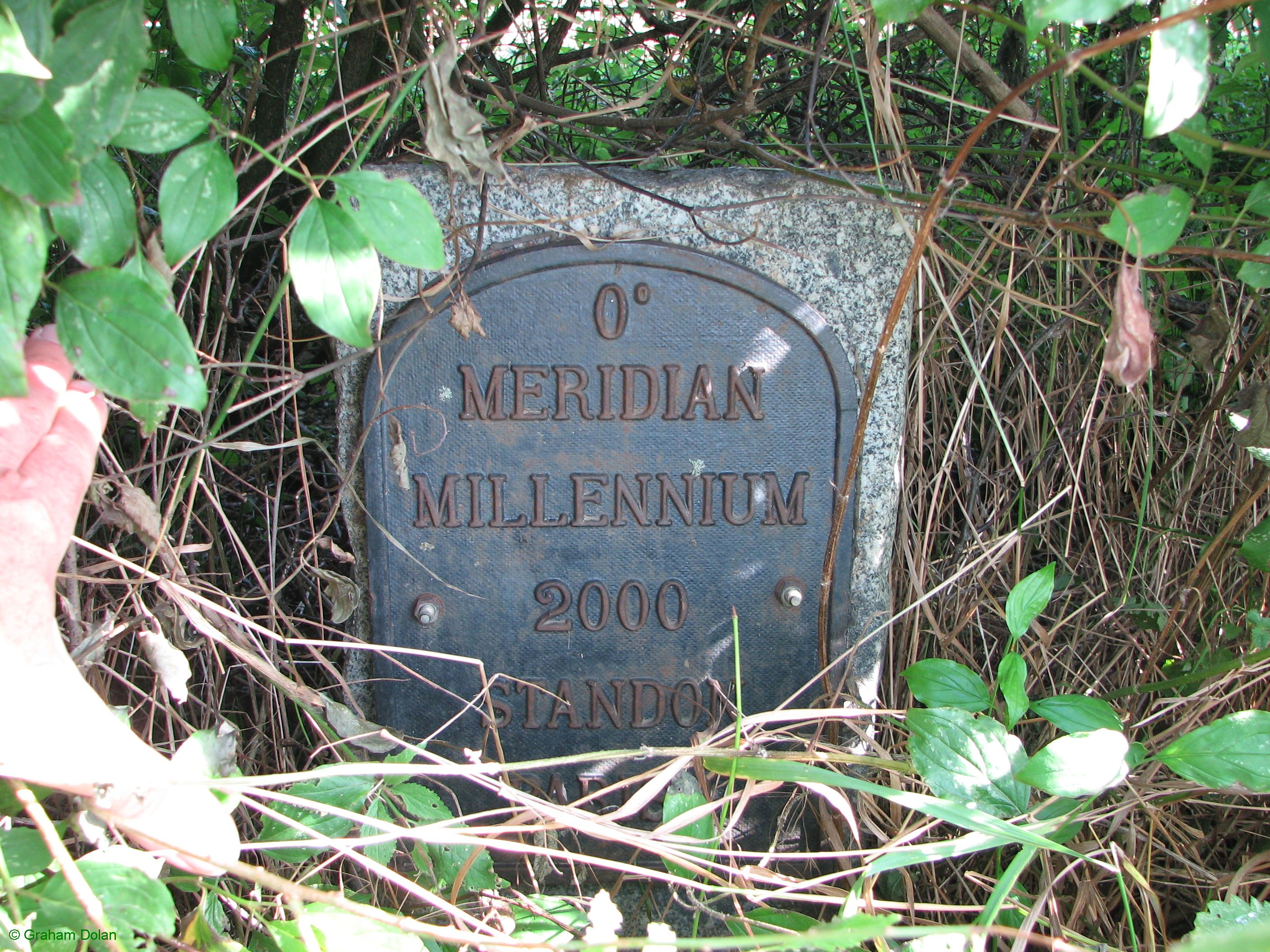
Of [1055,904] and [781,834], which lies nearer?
[1055,904]

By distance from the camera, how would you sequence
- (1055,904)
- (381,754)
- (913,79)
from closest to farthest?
(1055,904)
(381,754)
(913,79)

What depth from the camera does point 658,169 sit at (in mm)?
1537

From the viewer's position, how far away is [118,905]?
2.91 ft

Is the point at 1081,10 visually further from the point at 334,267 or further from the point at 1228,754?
the point at 1228,754

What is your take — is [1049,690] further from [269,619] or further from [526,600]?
[269,619]

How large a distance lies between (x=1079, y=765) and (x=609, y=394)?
84 centimetres

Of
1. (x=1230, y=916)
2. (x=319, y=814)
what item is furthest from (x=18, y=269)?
(x=1230, y=916)

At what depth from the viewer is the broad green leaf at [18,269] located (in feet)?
2.47

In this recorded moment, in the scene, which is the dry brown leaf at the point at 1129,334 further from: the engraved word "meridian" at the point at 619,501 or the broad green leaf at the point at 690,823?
the broad green leaf at the point at 690,823

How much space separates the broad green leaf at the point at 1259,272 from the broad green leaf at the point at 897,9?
0.54m

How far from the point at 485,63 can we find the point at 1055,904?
5.09 ft

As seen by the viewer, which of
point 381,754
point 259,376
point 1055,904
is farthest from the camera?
point 259,376

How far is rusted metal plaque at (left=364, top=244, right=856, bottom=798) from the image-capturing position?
141cm

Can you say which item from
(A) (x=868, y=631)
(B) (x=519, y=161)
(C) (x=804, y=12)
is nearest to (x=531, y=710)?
(A) (x=868, y=631)
